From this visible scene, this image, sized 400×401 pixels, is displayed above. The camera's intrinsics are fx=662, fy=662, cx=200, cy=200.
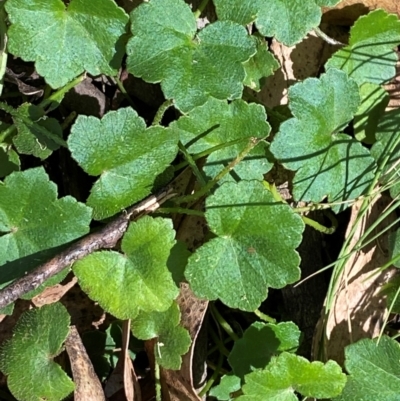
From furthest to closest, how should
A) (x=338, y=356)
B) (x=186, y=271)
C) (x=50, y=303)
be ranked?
(x=338, y=356)
(x=50, y=303)
(x=186, y=271)

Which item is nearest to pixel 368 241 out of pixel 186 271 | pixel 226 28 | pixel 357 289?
pixel 357 289

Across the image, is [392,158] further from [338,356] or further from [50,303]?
[50,303]

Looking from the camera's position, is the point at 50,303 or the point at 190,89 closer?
the point at 190,89

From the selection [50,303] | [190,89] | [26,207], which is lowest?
[50,303]

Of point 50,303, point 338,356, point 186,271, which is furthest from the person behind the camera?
point 338,356

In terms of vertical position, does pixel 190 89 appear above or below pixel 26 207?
above

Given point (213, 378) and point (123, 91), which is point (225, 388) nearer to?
point (213, 378)

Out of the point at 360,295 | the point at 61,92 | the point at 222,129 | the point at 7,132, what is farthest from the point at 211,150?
the point at 360,295
